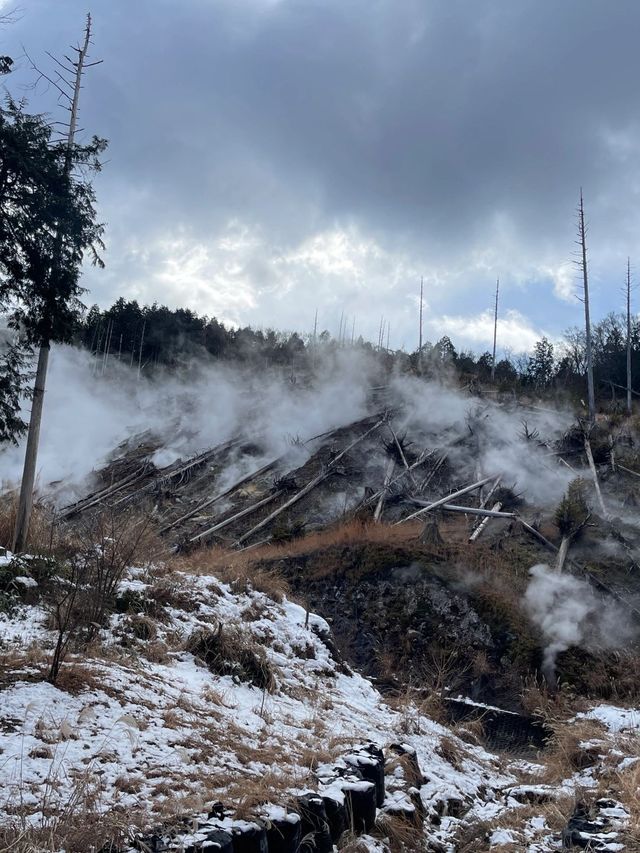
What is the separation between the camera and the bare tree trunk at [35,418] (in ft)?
39.1

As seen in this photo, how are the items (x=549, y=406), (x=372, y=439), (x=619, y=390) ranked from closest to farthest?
1. (x=372, y=439)
2. (x=549, y=406)
3. (x=619, y=390)

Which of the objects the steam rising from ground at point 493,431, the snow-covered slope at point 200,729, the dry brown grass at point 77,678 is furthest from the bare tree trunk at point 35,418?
the steam rising from ground at point 493,431

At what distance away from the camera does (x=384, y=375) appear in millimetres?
32469

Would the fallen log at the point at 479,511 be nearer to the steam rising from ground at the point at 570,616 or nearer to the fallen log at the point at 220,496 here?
the steam rising from ground at the point at 570,616

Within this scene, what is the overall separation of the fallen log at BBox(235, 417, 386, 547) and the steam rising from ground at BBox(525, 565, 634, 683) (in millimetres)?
9843

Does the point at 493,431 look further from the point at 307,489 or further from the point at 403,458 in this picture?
the point at 307,489

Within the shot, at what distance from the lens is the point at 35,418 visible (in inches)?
544

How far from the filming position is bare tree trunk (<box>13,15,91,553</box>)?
11914 mm

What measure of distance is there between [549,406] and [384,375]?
8.57m

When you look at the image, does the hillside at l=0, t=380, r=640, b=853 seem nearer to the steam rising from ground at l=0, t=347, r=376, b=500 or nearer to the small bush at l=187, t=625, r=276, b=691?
the small bush at l=187, t=625, r=276, b=691

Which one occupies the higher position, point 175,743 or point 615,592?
point 615,592

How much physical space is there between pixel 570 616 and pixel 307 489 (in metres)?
11.8

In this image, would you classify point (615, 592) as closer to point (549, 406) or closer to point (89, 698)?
point (89, 698)

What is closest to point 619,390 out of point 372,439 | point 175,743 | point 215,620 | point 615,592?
point 372,439
